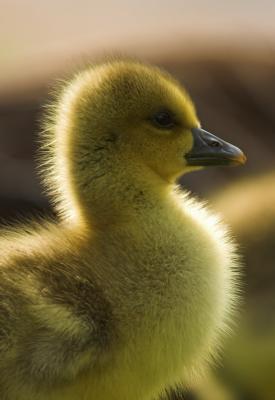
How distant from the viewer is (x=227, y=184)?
2.12 meters

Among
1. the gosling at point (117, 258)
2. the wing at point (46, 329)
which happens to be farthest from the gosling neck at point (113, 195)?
the wing at point (46, 329)

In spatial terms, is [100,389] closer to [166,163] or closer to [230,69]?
[166,163]

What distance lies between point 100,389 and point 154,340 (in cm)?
8

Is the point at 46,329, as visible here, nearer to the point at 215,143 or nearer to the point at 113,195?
the point at 113,195

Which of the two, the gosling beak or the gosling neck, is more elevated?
the gosling beak

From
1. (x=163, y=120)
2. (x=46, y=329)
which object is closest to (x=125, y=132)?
(x=163, y=120)

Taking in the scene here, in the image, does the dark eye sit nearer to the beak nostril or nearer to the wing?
the beak nostril

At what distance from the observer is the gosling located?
1253 millimetres

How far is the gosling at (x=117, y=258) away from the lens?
125cm

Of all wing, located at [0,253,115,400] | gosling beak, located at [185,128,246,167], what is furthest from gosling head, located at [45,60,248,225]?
wing, located at [0,253,115,400]

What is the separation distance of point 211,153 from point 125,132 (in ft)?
0.35

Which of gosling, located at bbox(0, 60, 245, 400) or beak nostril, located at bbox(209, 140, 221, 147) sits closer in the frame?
gosling, located at bbox(0, 60, 245, 400)

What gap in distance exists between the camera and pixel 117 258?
1.31 metres

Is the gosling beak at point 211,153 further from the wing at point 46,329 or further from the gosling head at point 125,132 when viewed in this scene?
the wing at point 46,329
